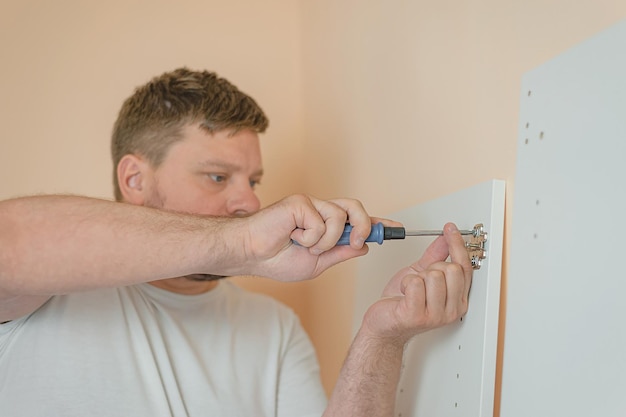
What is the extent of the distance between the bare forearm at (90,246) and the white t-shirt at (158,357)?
0.36m

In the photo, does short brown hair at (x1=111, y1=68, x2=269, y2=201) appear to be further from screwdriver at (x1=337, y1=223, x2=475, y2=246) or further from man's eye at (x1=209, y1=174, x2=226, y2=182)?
screwdriver at (x1=337, y1=223, x2=475, y2=246)

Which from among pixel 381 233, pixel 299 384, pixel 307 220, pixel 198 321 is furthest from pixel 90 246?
pixel 299 384

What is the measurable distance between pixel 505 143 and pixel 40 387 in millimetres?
918

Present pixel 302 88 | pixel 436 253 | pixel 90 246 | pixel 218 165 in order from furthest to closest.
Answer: pixel 302 88, pixel 218 165, pixel 436 253, pixel 90 246

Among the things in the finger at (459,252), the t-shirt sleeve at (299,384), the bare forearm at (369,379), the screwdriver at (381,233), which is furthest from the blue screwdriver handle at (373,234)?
the t-shirt sleeve at (299,384)

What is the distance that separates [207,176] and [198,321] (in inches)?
12.8

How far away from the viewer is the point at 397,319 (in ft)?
3.22

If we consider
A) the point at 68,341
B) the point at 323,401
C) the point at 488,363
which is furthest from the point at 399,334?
the point at 68,341

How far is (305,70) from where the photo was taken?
1.98 m

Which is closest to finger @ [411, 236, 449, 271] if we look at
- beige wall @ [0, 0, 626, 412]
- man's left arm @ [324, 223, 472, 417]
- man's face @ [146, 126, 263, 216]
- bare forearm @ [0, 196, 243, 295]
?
man's left arm @ [324, 223, 472, 417]

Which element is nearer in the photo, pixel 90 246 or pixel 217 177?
pixel 90 246

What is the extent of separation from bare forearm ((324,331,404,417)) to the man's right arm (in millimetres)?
212

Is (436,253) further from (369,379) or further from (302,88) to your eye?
(302,88)

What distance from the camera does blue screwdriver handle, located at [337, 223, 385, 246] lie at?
921 millimetres
